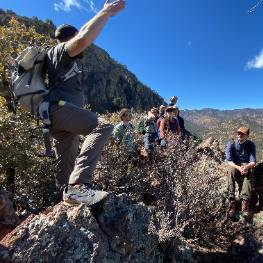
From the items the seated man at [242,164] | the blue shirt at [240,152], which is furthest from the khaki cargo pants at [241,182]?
the blue shirt at [240,152]

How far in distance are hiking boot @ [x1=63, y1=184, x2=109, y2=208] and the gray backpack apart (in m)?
0.88

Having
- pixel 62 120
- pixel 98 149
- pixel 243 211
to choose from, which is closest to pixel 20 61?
pixel 62 120

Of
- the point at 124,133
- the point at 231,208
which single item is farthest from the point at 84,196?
the point at 124,133

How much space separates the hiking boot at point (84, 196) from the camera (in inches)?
155

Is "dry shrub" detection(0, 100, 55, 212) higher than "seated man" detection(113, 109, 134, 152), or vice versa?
"seated man" detection(113, 109, 134, 152)

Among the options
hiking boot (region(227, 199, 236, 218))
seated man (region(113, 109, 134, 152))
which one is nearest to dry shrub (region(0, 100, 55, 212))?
seated man (region(113, 109, 134, 152))

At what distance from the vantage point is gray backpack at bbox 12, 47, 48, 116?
4.20m

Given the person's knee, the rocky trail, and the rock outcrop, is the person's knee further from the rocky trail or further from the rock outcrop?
the rock outcrop

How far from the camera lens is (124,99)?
111 meters

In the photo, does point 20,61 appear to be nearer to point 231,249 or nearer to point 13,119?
point 13,119

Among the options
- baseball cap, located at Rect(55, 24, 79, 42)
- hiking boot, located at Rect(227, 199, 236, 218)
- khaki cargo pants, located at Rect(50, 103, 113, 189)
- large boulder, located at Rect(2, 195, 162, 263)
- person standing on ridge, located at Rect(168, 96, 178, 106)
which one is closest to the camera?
large boulder, located at Rect(2, 195, 162, 263)

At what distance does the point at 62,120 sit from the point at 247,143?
5180mm

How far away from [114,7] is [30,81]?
3.67ft

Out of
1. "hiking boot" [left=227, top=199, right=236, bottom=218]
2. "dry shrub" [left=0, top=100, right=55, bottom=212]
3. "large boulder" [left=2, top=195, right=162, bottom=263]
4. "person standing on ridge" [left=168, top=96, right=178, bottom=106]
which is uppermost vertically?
"person standing on ridge" [left=168, top=96, right=178, bottom=106]
